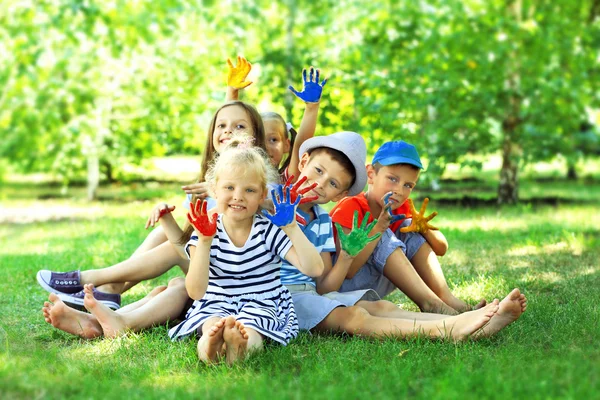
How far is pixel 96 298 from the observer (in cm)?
352

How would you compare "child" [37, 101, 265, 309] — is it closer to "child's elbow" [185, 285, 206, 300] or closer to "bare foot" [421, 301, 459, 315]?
"child's elbow" [185, 285, 206, 300]

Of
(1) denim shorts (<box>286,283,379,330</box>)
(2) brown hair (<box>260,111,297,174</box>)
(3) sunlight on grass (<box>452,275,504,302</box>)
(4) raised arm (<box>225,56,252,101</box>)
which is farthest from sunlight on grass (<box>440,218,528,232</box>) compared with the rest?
(1) denim shorts (<box>286,283,379,330</box>)

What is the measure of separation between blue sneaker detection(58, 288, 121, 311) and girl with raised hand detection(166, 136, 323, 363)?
65 centimetres

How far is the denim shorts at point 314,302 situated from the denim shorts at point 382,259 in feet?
0.56

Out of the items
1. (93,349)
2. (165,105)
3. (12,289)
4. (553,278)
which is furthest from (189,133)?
(93,349)

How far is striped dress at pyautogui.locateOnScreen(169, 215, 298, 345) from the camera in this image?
2.94 metres

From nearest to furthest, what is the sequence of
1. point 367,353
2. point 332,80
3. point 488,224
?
point 367,353 → point 488,224 → point 332,80

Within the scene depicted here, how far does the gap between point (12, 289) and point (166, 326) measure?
1475 mm

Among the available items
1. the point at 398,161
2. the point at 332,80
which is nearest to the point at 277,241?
the point at 398,161

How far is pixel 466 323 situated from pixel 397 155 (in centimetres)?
86

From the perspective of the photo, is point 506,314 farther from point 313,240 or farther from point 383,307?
point 313,240

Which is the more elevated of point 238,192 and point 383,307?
point 238,192

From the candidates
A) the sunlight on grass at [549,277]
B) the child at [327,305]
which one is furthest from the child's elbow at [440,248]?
the sunlight on grass at [549,277]

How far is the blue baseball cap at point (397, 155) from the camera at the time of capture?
3348mm
